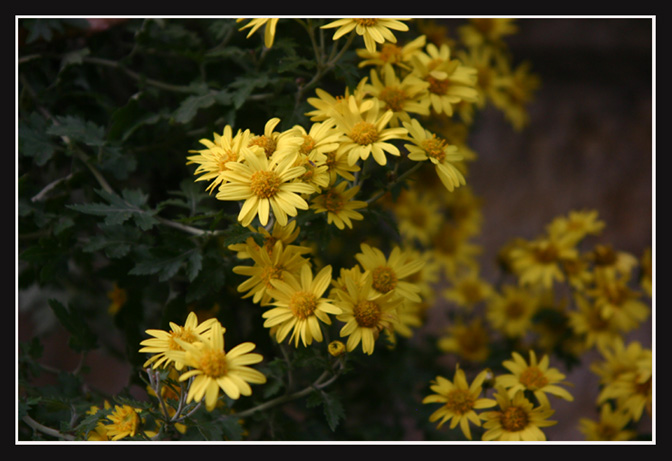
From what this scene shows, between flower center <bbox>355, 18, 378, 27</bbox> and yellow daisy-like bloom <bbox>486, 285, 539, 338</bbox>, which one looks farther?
yellow daisy-like bloom <bbox>486, 285, 539, 338</bbox>

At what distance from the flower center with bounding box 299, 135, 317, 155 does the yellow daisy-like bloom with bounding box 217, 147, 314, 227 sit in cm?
6

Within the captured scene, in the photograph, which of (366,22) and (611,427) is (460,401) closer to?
(611,427)

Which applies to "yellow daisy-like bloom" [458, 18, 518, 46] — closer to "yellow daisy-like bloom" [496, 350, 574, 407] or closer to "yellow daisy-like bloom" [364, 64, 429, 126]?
"yellow daisy-like bloom" [364, 64, 429, 126]

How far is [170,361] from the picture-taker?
3.24 feet

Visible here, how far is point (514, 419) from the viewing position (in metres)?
1.18

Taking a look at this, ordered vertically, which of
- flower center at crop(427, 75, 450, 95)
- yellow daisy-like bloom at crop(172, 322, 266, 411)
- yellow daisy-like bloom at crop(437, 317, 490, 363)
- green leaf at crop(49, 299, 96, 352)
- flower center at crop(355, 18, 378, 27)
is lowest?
yellow daisy-like bloom at crop(437, 317, 490, 363)

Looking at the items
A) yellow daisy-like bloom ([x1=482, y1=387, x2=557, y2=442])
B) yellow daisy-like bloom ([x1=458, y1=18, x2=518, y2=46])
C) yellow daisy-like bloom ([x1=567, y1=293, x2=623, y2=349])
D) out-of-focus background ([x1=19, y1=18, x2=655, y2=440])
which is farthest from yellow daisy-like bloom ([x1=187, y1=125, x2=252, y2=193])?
out-of-focus background ([x1=19, y1=18, x2=655, y2=440])

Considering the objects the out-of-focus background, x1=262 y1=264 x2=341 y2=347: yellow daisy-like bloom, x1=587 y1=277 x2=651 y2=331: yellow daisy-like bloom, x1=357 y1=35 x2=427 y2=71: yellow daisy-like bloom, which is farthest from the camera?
the out-of-focus background

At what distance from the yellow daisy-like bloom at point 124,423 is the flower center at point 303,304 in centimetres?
32

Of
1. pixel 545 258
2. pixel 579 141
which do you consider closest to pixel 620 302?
pixel 545 258

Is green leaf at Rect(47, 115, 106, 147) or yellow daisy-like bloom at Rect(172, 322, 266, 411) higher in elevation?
green leaf at Rect(47, 115, 106, 147)

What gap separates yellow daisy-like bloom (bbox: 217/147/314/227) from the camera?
98 cm

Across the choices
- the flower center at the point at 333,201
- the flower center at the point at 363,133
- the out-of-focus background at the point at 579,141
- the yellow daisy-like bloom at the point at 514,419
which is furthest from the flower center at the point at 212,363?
the out-of-focus background at the point at 579,141

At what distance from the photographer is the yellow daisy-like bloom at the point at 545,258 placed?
65.0 inches
